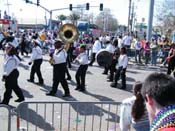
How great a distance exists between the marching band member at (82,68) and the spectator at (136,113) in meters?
7.36

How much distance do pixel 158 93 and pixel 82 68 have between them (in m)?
10.1

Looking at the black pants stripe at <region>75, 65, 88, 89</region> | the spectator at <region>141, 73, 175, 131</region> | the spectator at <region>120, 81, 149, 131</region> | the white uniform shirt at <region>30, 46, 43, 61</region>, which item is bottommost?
the black pants stripe at <region>75, 65, 88, 89</region>

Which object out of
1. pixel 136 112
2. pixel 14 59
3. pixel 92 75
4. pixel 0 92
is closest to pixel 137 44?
pixel 92 75

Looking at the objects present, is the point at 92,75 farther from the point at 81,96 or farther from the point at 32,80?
the point at 81,96

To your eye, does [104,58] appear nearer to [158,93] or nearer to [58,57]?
[58,57]

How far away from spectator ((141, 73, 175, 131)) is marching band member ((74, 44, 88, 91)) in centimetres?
969

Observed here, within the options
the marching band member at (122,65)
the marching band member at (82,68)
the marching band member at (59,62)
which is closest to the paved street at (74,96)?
the marching band member at (82,68)

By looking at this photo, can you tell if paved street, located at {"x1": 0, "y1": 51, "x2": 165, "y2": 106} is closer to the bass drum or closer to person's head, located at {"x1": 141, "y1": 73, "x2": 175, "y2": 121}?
the bass drum

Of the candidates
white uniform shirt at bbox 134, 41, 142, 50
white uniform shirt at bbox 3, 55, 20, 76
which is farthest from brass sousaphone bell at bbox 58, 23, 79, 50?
white uniform shirt at bbox 134, 41, 142, 50

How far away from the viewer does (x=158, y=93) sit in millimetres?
2105

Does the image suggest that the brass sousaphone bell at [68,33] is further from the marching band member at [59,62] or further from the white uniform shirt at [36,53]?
the marching band member at [59,62]

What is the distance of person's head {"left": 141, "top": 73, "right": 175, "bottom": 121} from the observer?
211cm

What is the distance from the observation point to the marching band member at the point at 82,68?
12.0m

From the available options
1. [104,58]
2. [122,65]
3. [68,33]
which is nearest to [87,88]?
[122,65]
